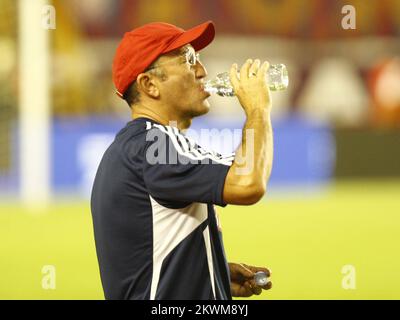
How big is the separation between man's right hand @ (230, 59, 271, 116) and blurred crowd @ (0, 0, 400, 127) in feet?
57.7

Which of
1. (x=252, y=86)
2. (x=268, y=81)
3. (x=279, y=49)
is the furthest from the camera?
(x=279, y=49)

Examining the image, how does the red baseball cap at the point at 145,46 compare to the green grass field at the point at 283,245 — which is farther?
the green grass field at the point at 283,245

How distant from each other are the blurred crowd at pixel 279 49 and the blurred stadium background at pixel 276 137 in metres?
0.04

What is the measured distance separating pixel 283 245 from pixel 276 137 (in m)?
5.17

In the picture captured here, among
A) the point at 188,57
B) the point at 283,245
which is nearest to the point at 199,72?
the point at 188,57

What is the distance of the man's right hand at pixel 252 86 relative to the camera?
364 cm

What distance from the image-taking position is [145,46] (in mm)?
3811

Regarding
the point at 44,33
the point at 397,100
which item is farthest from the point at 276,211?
the point at 397,100

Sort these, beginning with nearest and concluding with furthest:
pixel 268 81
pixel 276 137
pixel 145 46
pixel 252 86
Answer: pixel 252 86 < pixel 145 46 < pixel 268 81 < pixel 276 137

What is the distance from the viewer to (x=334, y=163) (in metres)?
17.9

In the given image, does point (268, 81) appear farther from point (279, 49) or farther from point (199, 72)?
point (279, 49)

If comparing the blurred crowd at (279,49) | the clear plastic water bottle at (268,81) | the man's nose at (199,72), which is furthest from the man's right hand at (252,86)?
the blurred crowd at (279,49)

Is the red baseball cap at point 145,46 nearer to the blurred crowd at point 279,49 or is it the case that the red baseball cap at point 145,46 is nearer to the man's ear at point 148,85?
the man's ear at point 148,85
